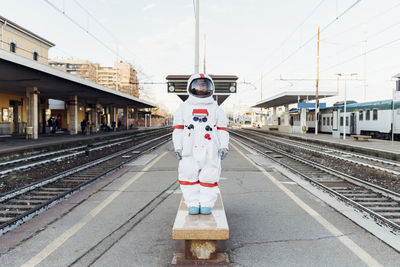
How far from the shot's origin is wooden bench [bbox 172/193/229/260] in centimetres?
323

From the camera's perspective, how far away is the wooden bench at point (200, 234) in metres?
3.23

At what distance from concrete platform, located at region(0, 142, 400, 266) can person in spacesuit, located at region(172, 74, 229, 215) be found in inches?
26.1

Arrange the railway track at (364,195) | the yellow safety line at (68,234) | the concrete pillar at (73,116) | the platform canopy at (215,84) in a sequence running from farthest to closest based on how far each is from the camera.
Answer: the concrete pillar at (73,116)
the platform canopy at (215,84)
the railway track at (364,195)
the yellow safety line at (68,234)

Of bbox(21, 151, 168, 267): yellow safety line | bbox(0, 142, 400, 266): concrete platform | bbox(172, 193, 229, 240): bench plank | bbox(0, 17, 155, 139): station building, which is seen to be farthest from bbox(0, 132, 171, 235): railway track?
bbox(0, 17, 155, 139): station building

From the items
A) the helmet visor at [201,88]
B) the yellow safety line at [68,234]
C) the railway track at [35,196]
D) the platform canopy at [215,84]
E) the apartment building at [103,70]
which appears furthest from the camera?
the apartment building at [103,70]

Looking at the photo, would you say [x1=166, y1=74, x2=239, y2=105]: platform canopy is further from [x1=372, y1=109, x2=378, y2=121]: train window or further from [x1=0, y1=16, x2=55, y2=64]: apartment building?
[x1=372, y1=109, x2=378, y2=121]: train window

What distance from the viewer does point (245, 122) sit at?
92.1 m

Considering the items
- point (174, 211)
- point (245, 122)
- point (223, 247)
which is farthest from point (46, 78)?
point (245, 122)

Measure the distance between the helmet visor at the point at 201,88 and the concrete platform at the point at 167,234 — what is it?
197 centimetres

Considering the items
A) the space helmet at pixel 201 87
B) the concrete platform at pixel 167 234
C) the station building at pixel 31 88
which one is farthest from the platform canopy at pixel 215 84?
the space helmet at pixel 201 87

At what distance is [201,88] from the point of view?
4000 millimetres

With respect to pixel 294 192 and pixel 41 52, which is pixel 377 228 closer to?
pixel 294 192

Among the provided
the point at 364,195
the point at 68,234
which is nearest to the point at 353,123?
the point at 364,195

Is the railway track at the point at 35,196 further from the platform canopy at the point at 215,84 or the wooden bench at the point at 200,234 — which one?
the platform canopy at the point at 215,84
